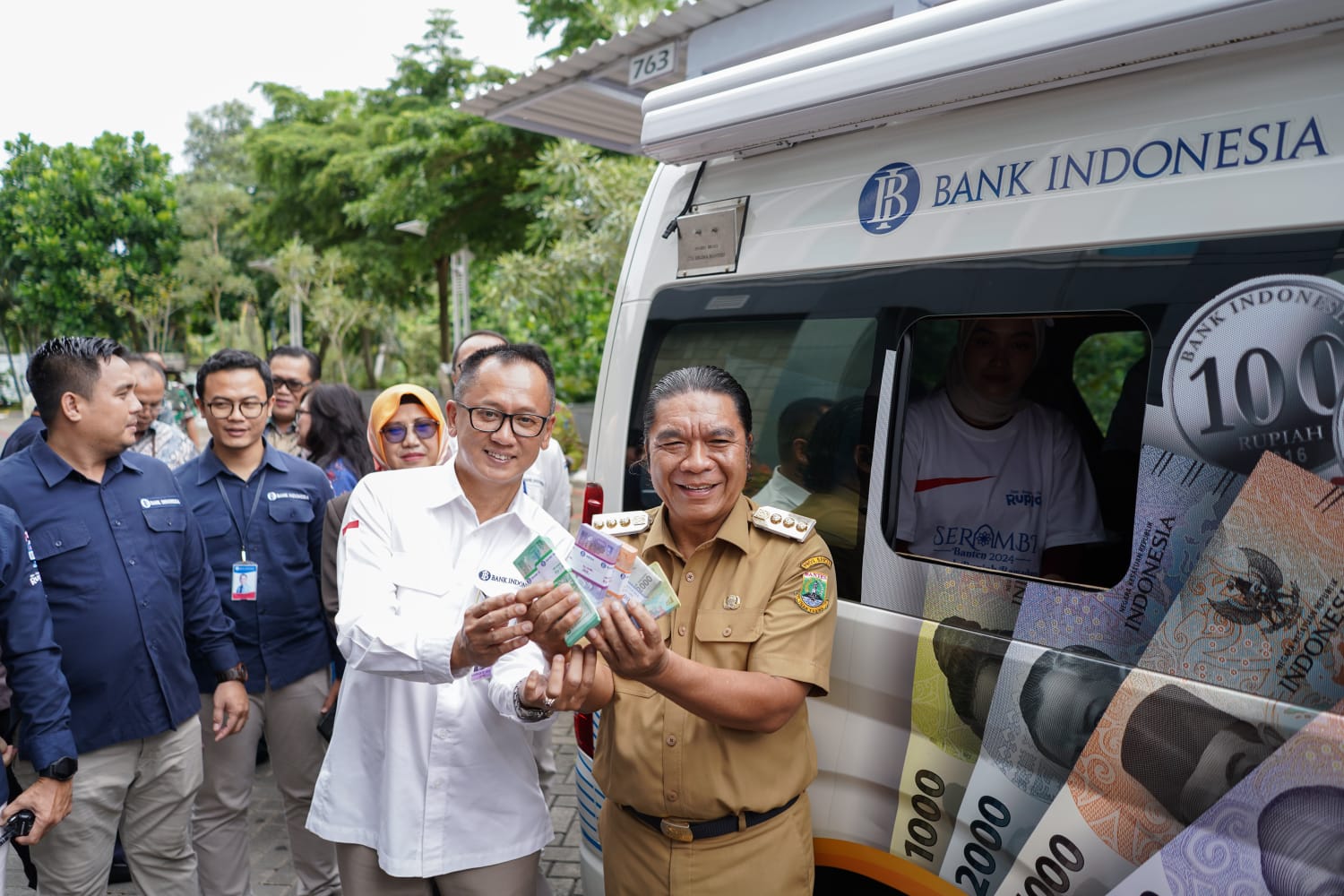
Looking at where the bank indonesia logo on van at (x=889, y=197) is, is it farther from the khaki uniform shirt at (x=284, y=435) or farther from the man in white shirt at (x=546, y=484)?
the khaki uniform shirt at (x=284, y=435)

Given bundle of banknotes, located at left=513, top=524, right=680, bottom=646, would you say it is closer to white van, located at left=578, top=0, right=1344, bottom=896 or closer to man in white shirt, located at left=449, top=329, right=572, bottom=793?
white van, located at left=578, top=0, right=1344, bottom=896

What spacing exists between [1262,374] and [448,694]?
67.9 inches

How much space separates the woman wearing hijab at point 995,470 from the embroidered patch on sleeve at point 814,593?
34 centimetres

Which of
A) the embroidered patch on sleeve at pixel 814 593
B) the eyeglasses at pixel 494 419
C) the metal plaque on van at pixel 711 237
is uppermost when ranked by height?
the metal plaque on van at pixel 711 237

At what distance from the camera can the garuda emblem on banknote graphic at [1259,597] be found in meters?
1.48

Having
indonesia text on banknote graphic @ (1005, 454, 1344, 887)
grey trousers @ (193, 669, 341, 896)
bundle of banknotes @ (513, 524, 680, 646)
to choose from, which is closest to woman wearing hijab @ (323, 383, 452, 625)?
grey trousers @ (193, 669, 341, 896)

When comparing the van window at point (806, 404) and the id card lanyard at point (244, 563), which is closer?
the van window at point (806, 404)

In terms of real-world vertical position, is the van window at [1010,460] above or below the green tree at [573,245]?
below

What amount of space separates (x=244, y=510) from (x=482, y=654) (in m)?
2.00

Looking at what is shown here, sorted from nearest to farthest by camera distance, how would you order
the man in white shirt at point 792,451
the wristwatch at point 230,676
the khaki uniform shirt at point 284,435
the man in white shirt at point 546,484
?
the man in white shirt at point 792,451, the wristwatch at point 230,676, the man in white shirt at point 546,484, the khaki uniform shirt at point 284,435

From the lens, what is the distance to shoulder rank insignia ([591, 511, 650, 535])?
2.08 meters

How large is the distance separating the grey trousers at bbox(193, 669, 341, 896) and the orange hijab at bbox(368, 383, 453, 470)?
87cm

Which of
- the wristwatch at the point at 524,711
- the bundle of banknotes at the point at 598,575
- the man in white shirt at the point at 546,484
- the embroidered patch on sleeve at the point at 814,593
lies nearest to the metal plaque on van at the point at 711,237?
the embroidered patch on sleeve at the point at 814,593

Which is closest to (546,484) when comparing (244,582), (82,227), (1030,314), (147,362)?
(244,582)
